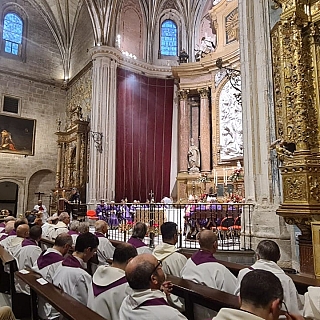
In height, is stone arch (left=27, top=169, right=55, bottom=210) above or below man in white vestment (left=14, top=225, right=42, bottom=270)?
above

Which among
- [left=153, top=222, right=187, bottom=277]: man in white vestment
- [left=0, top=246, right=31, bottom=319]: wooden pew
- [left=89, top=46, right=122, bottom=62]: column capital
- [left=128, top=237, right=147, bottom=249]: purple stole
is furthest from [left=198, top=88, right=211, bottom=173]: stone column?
[left=153, top=222, right=187, bottom=277]: man in white vestment

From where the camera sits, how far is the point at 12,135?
16969 millimetres

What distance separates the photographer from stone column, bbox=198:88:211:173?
1488cm

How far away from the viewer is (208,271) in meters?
3.10

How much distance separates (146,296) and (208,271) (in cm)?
129

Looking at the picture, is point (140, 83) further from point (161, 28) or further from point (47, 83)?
point (47, 83)

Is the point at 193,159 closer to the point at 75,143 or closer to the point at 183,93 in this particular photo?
the point at 183,93

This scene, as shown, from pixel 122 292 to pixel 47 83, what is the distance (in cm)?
1805

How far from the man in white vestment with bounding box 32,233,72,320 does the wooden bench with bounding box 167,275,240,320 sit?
1409 mm

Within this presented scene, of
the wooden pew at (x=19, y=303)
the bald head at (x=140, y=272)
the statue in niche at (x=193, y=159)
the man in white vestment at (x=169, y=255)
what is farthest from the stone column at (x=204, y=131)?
the bald head at (x=140, y=272)

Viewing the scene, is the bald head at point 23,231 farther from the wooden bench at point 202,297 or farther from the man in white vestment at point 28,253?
the wooden bench at point 202,297

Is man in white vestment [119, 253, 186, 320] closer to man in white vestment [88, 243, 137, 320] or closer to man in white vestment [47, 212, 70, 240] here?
man in white vestment [88, 243, 137, 320]

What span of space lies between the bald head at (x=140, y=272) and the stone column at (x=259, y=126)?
4813 millimetres

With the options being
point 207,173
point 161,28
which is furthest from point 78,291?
point 161,28
